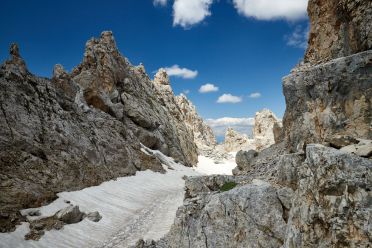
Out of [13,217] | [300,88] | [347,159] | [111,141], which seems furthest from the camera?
[111,141]

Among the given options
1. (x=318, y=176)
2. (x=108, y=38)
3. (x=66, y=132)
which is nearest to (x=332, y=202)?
(x=318, y=176)

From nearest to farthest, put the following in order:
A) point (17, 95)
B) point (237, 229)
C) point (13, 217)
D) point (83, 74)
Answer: point (237, 229) < point (13, 217) < point (17, 95) < point (83, 74)

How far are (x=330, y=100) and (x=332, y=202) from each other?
6.52 meters

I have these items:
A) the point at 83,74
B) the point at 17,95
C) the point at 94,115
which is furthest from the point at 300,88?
the point at 83,74

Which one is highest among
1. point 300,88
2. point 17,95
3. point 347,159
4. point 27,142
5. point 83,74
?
point 83,74

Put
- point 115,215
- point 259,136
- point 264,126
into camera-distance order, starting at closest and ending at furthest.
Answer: point 115,215, point 264,126, point 259,136

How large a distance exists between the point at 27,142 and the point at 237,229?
65.1 feet

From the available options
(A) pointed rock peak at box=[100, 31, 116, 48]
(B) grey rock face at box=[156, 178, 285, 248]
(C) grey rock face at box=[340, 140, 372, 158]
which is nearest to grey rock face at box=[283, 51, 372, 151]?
(C) grey rock face at box=[340, 140, 372, 158]

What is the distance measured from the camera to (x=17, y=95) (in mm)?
26344

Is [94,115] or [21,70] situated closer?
[21,70]

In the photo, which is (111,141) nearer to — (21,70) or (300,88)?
(21,70)

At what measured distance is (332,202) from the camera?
317 inches

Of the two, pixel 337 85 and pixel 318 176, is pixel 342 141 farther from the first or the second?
pixel 337 85

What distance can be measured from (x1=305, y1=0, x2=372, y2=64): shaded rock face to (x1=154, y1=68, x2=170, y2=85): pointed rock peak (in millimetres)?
77119
